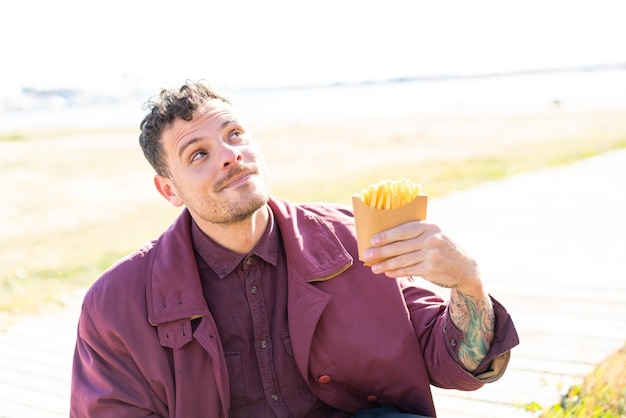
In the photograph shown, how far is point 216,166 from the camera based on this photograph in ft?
8.50

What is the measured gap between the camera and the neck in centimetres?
266

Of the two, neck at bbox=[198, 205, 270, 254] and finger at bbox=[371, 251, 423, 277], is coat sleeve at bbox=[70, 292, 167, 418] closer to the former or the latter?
neck at bbox=[198, 205, 270, 254]

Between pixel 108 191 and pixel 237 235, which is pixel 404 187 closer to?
pixel 237 235

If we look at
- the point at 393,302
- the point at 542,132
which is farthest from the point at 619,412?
the point at 542,132

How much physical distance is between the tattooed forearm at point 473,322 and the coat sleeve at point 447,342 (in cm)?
2

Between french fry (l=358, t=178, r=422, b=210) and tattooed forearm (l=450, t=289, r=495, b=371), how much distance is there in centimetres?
40

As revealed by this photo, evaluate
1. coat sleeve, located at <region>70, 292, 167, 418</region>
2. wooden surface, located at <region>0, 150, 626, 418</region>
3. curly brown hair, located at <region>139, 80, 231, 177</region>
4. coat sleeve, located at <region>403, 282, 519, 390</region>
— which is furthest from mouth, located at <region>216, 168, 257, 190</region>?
wooden surface, located at <region>0, 150, 626, 418</region>

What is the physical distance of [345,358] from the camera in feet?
8.41

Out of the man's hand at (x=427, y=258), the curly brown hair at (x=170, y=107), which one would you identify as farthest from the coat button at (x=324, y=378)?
the curly brown hair at (x=170, y=107)

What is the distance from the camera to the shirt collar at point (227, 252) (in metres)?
2.64

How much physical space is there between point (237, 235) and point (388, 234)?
78 cm

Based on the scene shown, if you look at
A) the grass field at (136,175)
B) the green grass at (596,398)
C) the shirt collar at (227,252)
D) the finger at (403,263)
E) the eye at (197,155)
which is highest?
the grass field at (136,175)

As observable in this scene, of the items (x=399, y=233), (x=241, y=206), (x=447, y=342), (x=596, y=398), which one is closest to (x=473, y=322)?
(x=447, y=342)

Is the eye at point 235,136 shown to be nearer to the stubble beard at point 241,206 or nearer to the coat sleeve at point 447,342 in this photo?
the stubble beard at point 241,206
